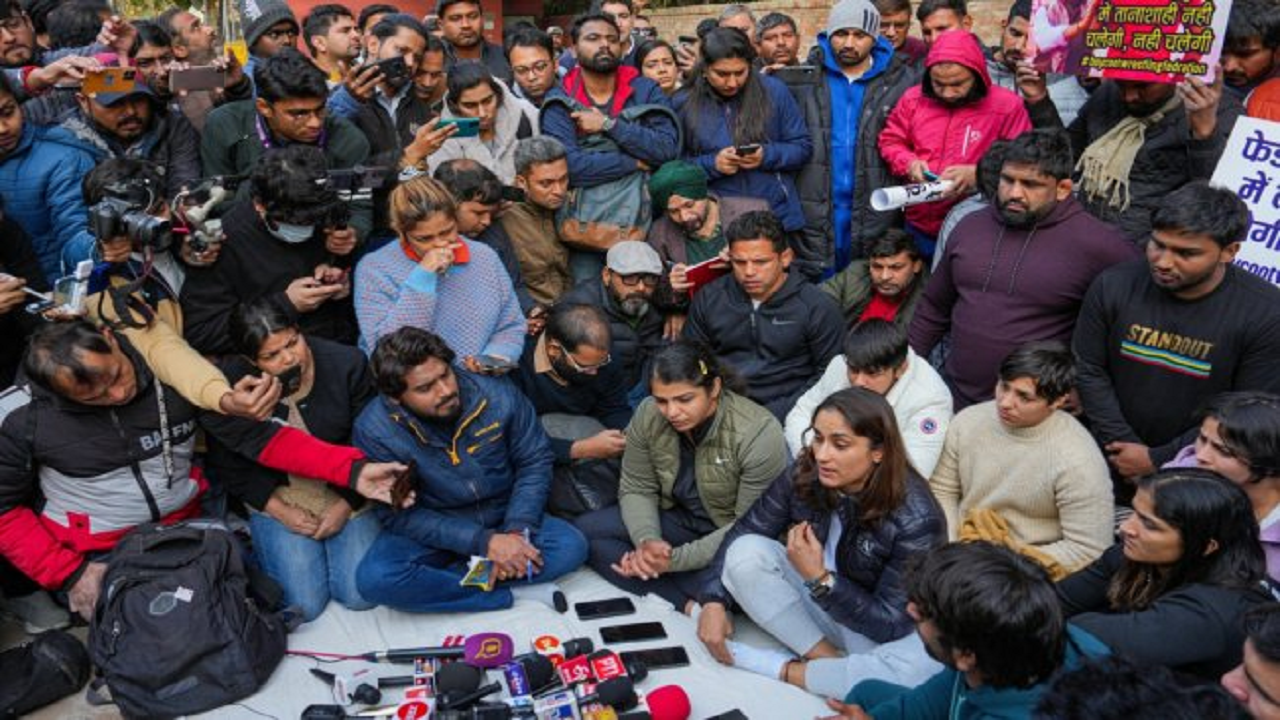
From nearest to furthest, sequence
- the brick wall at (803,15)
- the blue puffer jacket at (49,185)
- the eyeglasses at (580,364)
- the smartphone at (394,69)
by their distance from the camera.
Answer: the blue puffer jacket at (49,185)
the eyeglasses at (580,364)
the smartphone at (394,69)
the brick wall at (803,15)

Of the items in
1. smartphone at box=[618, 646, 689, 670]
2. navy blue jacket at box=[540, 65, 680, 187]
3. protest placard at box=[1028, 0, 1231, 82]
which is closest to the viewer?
smartphone at box=[618, 646, 689, 670]

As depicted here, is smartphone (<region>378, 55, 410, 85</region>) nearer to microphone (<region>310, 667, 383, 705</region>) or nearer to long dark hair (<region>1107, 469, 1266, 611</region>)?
microphone (<region>310, 667, 383, 705</region>)

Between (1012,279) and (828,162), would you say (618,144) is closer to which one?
(828,162)

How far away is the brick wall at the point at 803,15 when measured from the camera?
33.2ft

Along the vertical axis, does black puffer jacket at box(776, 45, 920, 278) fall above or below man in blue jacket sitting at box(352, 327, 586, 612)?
above

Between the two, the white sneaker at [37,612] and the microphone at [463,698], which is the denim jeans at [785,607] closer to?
the microphone at [463,698]

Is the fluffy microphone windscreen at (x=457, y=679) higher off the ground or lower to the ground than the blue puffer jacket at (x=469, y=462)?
lower

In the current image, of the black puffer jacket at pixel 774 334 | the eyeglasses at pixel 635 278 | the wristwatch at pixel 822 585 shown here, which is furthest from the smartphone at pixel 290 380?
the wristwatch at pixel 822 585

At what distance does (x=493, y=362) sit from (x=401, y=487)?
26.8 inches

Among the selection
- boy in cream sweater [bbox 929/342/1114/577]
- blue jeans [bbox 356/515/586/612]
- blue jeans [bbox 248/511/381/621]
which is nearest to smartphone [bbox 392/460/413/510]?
blue jeans [bbox 356/515/586/612]

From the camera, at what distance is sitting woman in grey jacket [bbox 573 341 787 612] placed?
3740 mm

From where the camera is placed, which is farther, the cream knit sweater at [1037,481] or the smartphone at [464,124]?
the smartphone at [464,124]

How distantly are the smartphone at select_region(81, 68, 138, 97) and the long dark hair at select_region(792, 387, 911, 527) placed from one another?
3.29 meters

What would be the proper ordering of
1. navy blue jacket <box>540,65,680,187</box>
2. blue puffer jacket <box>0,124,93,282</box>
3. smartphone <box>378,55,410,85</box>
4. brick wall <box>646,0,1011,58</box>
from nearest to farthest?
blue puffer jacket <box>0,124,93,282</box> < smartphone <box>378,55,410,85</box> < navy blue jacket <box>540,65,680,187</box> < brick wall <box>646,0,1011,58</box>
